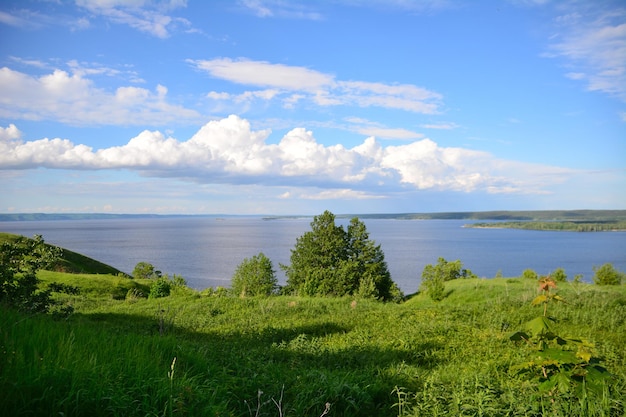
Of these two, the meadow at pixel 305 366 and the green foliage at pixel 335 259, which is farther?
the green foliage at pixel 335 259

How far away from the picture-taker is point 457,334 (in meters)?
10.1

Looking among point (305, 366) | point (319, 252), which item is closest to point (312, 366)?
point (305, 366)

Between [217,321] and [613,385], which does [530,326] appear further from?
[217,321]

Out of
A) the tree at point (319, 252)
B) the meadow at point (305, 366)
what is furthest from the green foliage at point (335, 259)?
the meadow at point (305, 366)

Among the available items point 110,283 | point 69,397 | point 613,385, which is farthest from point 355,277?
point 69,397

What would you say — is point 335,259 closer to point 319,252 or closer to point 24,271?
point 319,252

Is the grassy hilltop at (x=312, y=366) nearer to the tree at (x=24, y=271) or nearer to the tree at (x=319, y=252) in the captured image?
Result: the tree at (x=24, y=271)

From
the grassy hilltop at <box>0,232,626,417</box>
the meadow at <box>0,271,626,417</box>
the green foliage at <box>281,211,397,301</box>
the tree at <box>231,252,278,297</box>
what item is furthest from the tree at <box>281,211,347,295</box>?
the grassy hilltop at <box>0,232,626,417</box>

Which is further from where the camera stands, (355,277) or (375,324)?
(355,277)

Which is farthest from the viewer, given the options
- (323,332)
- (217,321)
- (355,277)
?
(355,277)

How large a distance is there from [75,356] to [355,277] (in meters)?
45.1

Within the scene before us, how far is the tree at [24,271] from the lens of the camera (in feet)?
27.1

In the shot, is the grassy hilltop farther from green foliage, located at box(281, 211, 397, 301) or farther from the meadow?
green foliage, located at box(281, 211, 397, 301)

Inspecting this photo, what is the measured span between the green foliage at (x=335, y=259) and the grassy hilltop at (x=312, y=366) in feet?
114
